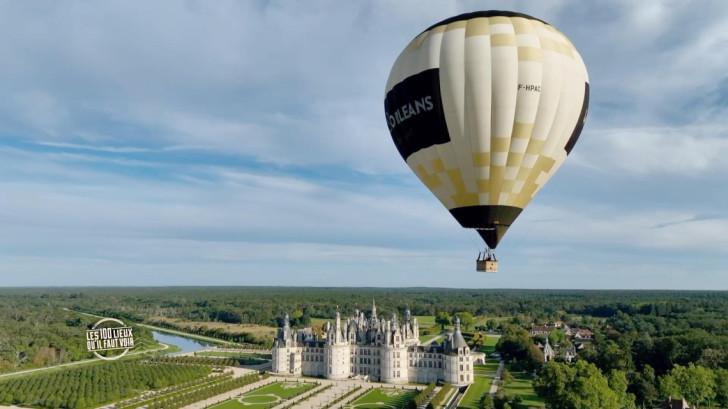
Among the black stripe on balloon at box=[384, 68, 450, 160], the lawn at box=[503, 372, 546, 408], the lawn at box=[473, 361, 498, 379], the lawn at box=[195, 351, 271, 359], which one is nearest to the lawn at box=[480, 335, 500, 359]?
the lawn at box=[473, 361, 498, 379]

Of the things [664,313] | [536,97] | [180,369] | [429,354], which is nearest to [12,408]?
[180,369]

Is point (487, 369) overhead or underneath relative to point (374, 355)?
underneath

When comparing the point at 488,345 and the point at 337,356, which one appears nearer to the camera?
the point at 337,356

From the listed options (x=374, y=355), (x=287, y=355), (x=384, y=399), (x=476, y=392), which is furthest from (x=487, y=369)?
(x=287, y=355)

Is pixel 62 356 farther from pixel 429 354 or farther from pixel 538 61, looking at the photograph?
pixel 538 61

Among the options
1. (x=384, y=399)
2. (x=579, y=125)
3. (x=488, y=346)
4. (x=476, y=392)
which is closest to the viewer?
(x=579, y=125)

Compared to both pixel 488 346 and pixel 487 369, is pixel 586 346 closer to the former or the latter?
pixel 488 346

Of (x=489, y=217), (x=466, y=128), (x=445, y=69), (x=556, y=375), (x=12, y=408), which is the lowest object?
(x=12, y=408)
